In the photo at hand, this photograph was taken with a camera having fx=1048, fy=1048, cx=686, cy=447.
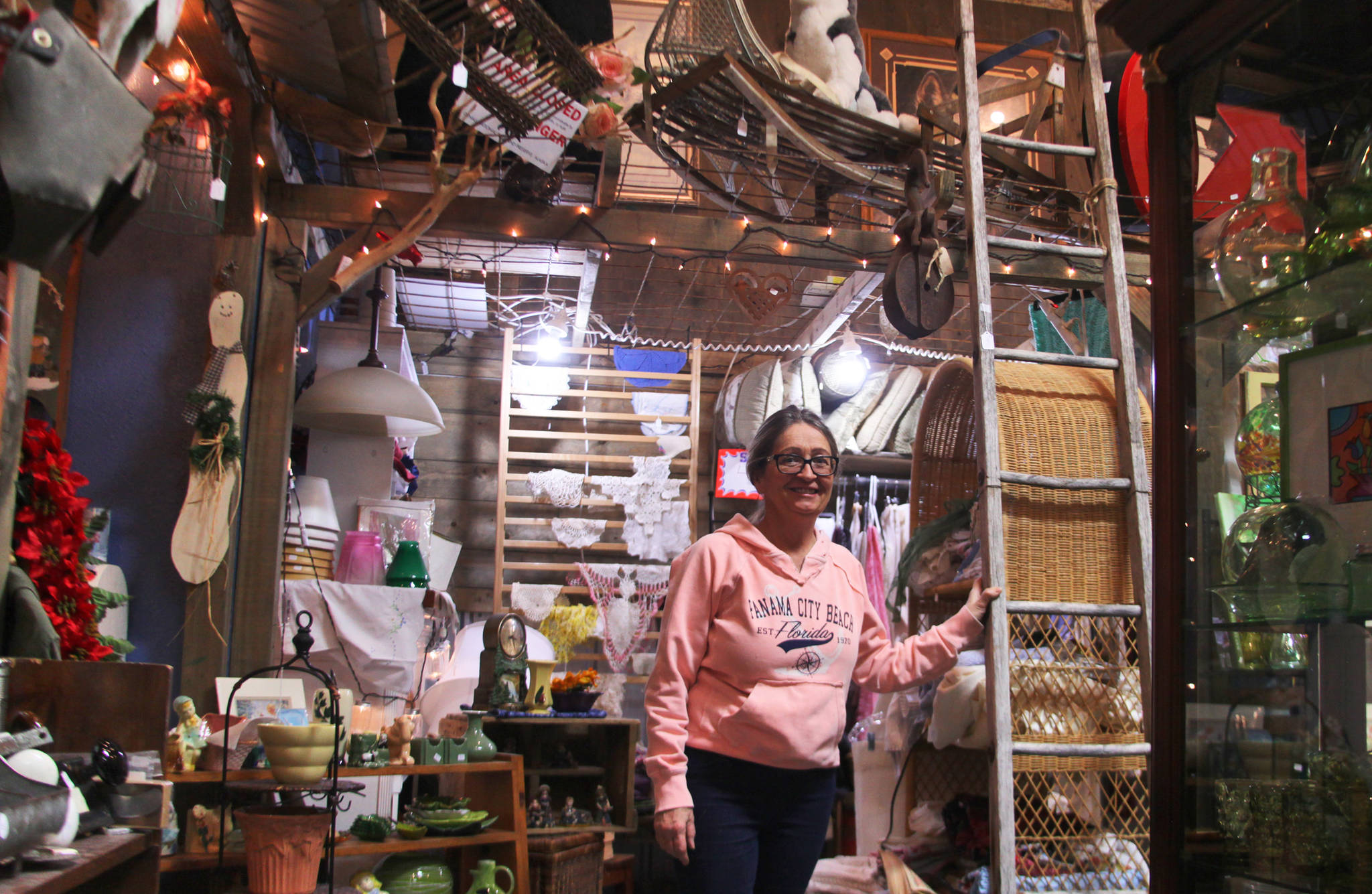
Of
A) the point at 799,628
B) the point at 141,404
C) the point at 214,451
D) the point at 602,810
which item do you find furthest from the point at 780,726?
the point at 141,404

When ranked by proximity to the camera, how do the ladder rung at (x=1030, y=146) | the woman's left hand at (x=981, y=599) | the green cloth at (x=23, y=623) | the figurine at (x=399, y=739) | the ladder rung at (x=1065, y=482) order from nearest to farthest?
the green cloth at (x=23, y=623)
the woman's left hand at (x=981, y=599)
the ladder rung at (x=1065, y=482)
the figurine at (x=399, y=739)
the ladder rung at (x=1030, y=146)

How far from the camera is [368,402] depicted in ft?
14.9

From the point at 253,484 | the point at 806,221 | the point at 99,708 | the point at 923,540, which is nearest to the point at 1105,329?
the point at 806,221

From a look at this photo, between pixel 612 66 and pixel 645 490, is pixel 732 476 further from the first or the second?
pixel 612 66

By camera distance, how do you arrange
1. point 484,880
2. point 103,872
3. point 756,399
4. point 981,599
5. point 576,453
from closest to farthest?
point 103,872
point 981,599
point 484,880
point 756,399
point 576,453

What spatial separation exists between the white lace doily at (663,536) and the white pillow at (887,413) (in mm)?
1141

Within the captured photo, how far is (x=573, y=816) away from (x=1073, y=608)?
2.04 metres

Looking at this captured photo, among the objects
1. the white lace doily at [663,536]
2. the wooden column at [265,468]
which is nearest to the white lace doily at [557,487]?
the white lace doily at [663,536]

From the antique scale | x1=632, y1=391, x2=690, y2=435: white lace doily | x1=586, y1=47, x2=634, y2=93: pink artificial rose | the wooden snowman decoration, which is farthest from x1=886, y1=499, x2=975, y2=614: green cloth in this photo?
x1=632, y1=391, x2=690, y2=435: white lace doily

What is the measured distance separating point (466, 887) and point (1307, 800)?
2384 mm

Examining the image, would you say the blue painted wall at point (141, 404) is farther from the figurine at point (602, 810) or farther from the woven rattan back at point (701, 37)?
the woven rattan back at point (701, 37)

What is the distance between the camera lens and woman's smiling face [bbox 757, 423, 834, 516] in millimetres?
2271

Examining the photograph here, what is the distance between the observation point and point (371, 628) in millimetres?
4160

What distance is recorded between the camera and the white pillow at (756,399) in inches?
240
